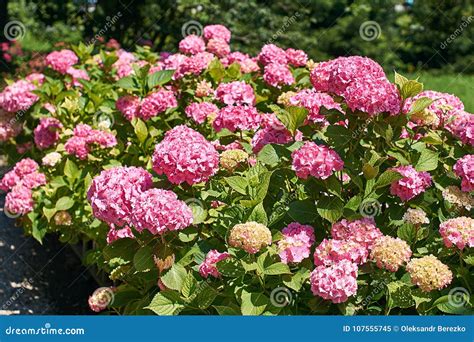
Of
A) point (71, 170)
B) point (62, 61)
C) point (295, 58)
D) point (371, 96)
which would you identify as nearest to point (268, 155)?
point (371, 96)

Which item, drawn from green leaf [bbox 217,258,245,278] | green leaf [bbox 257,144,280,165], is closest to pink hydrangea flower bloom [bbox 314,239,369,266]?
green leaf [bbox 217,258,245,278]

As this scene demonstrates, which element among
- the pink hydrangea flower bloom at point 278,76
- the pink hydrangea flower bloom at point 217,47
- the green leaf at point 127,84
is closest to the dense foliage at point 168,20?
the pink hydrangea flower bloom at point 217,47

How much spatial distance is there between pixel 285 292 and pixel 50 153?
6.89 feet

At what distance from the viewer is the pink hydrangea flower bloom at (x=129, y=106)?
3463 mm

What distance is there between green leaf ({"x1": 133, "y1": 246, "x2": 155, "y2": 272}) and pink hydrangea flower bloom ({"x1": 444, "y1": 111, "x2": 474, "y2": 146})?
115cm

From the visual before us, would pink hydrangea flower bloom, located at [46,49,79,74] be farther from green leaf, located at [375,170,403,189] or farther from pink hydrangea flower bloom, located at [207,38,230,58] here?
green leaf, located at [375,170,403,189]

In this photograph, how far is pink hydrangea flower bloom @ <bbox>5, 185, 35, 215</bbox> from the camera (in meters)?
3.75

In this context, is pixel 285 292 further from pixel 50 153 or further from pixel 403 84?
pixel 50 153

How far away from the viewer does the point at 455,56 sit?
16.3 m

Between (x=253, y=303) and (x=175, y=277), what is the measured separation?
0.27 metres

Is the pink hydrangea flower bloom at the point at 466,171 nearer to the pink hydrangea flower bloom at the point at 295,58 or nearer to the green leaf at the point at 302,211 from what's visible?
the green leaf at the point at 302,211

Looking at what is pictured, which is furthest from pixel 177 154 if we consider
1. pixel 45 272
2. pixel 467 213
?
pixel 45 272

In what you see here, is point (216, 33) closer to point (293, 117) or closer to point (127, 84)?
point (127, 84)

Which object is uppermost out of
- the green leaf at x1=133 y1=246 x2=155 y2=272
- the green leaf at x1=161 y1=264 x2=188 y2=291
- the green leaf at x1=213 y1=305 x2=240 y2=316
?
the green leaf at x1=213 y1=305 x2=240 y2=316
